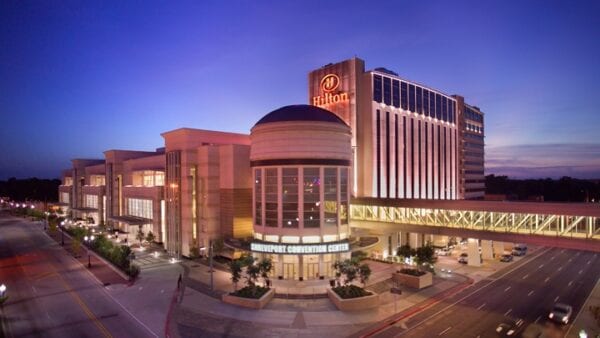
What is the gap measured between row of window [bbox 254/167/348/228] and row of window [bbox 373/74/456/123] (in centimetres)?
2867

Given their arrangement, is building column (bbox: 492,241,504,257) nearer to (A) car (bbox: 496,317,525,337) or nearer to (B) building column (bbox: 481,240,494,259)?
(B) building column (bbox: 481,240,494,259)

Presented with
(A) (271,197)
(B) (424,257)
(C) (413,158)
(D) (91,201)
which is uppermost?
(C) (413,158)

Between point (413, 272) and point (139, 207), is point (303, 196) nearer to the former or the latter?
point (413, 272)

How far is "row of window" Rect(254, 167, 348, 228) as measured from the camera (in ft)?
185

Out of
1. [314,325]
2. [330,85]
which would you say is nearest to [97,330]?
[314,325]

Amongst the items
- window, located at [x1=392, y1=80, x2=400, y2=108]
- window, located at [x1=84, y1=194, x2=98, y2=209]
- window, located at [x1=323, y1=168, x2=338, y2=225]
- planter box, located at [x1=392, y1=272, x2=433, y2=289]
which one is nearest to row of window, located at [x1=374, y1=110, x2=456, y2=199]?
window, located at [x1=392, y1=80, x2=400, y2=108]

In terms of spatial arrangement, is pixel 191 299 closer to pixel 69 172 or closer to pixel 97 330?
pixel 97 330

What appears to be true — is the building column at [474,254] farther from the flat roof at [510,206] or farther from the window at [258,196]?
the window at [258,196]

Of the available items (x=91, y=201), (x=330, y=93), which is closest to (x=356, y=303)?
(x=330, y=93)

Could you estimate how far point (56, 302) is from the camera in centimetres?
4434

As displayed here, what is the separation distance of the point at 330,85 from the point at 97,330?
62.2m

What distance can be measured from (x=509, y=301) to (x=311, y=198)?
95.2 feet

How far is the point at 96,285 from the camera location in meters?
51.8

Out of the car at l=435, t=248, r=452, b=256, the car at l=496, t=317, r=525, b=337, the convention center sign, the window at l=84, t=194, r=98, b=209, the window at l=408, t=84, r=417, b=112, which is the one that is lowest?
the car at l=435, t=248, r=452, b=256
